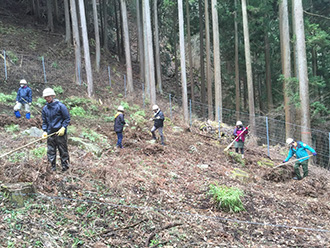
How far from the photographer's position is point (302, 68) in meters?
11.7

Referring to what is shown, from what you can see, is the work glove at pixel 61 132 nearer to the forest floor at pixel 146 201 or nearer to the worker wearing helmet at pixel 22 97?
the forest floor at pixel 146 201

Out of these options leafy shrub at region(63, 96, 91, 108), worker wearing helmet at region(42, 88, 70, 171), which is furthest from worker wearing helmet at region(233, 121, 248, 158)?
leafy shrub at region(63, 96, 91, 108)

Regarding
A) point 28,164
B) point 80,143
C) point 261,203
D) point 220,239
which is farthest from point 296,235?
point 80,143

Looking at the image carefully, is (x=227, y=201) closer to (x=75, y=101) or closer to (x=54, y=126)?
(x=54, y=126)

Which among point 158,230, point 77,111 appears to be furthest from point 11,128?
point 158,230

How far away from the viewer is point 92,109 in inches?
555

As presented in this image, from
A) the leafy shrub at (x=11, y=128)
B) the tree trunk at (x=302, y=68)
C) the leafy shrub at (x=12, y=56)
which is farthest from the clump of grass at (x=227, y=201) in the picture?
the leafy shrub at (x=12, y=56)

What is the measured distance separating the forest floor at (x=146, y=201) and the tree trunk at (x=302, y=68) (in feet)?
10.4

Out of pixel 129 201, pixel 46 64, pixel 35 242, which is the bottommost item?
pixel 129 201

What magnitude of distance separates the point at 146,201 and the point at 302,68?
10.1 metres

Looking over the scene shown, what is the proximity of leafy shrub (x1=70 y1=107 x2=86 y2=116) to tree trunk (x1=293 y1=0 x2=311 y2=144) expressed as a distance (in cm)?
1068

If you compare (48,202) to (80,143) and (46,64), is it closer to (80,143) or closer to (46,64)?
(80,143)

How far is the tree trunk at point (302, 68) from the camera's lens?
11558mm

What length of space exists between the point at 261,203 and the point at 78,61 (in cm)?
1537
